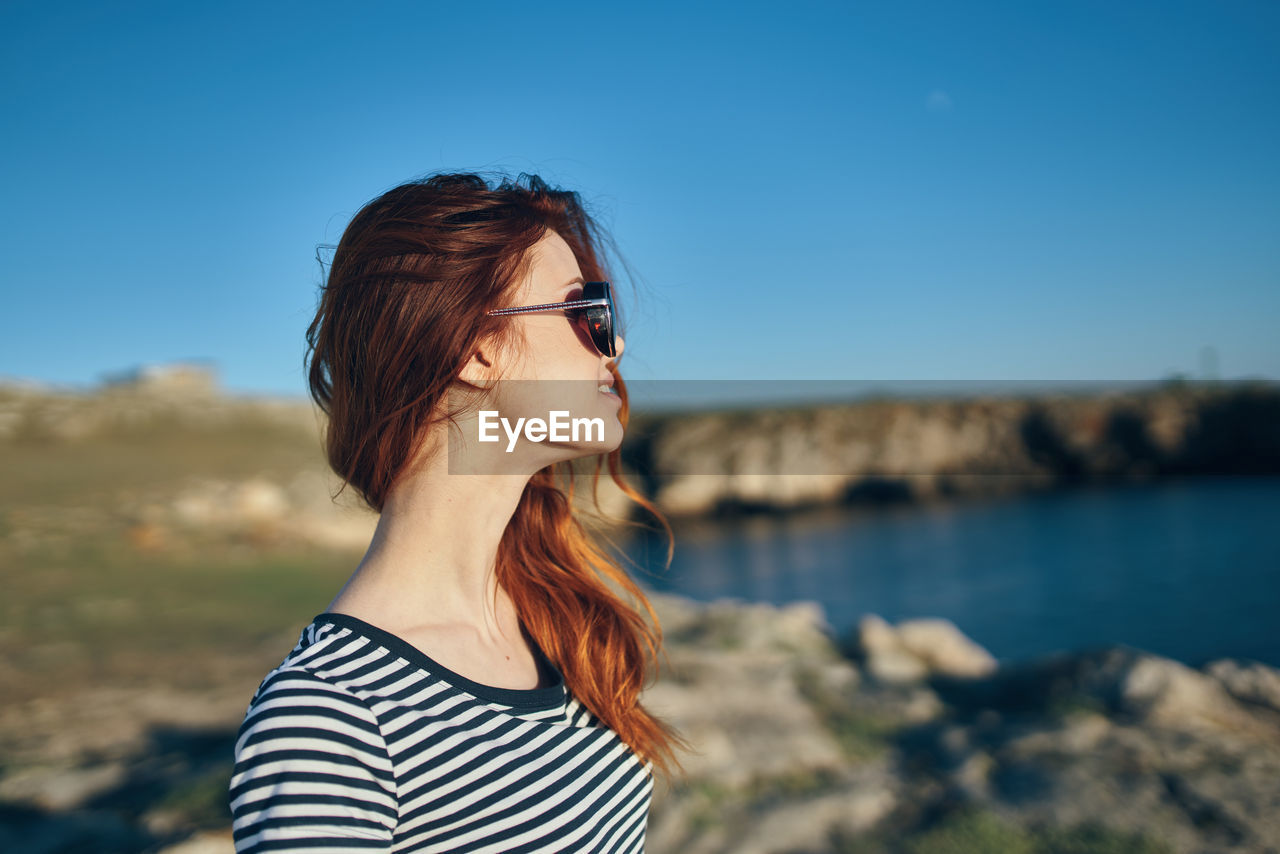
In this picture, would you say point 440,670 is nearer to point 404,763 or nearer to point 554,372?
point 404,763

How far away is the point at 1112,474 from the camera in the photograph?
24.7m

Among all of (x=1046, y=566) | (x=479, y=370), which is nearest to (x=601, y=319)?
(x=479, y=370)

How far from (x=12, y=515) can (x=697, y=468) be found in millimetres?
21150

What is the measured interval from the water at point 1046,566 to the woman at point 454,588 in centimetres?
206

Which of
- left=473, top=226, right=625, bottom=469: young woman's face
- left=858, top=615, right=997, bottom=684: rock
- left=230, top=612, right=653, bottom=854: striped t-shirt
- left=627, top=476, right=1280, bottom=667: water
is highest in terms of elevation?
left=473, top=226, right=625, bottom=469: young woman's face

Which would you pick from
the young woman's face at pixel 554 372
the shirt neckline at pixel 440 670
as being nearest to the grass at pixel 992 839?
the shirt neckline at pixel 440 670

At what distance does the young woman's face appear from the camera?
1.56 meters

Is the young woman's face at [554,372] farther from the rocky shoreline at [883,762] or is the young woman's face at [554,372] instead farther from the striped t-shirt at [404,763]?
the rocky shoreline at [883,762]

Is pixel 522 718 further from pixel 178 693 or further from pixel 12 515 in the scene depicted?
pixel 12 515

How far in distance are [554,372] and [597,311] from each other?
179mm

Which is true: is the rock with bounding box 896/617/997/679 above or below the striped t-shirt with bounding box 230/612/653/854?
below

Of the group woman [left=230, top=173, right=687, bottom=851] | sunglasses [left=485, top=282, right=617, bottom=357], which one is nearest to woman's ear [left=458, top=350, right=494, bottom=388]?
woman [left=230, top=173, right=687, bottom=851]

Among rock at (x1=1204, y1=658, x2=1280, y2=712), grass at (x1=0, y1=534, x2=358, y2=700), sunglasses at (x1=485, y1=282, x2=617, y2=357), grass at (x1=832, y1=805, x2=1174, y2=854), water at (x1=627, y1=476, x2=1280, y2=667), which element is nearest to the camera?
sunglasses at (x1=485, y1=282, x2=617, y2=357)

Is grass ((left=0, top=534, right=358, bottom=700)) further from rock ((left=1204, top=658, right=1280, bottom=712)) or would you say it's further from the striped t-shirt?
rock ((left=1204, top=658, right=1280, bottom=712))
